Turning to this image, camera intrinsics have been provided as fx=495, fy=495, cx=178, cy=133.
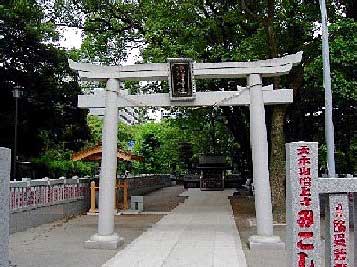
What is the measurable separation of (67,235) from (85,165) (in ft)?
63.2

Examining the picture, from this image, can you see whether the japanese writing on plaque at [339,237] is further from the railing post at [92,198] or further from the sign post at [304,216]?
the railing post at [92,198]

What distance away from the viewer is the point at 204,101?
11703 mm

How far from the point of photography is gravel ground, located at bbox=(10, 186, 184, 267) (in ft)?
31.0

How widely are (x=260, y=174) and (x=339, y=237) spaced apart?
16.8ft

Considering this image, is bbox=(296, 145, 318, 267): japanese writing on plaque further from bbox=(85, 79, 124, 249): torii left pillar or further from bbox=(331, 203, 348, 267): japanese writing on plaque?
bbox=(85, 79, 124, 249): torii left pillar

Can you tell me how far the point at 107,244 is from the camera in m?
10.8

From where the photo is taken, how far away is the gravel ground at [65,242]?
9461 mm

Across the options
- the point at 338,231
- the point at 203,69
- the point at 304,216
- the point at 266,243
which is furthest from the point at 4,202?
the point at 203,69

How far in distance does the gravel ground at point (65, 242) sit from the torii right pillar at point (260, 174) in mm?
3155

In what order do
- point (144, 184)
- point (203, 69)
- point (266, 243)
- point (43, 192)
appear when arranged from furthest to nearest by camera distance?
point (144, 184), point (43, 192), point (203, 69), point (266, 243)

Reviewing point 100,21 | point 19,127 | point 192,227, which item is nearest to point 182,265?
point 192,227

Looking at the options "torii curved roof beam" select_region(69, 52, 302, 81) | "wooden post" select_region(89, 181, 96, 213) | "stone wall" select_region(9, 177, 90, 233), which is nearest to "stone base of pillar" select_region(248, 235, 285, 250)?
"torii curved roof beam" select_region(69, 52, 302, 81)

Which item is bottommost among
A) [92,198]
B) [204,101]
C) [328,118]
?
[92,198]

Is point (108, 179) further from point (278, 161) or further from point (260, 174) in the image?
point (278, 161)
